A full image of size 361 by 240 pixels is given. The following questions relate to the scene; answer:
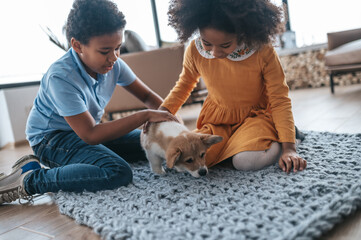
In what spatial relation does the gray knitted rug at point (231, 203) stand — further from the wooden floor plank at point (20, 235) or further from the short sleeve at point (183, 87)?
the short sleeve at point (183, 87)

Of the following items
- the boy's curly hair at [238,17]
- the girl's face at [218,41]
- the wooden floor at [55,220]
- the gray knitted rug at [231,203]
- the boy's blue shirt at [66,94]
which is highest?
the boy's curly hair at [238,17]

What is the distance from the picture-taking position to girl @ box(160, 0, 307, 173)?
1.22m

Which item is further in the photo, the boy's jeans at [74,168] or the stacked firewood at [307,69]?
the stacked firewood at [307,69]

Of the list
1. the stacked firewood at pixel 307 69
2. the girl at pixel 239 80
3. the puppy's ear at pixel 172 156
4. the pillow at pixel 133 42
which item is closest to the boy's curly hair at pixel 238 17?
the girl at pixel 239 80

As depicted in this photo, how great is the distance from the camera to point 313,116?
2.48m

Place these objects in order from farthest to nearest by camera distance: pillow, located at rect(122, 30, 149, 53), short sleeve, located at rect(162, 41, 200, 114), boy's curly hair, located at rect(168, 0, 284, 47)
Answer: pillow, located at rect(122, 30, 149, 53), short sleeve, located at rect(162, 41, 200, 114), boy's curly hair, located at rect(168, 0, 284, 47)

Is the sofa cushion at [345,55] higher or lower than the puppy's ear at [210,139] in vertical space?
higher

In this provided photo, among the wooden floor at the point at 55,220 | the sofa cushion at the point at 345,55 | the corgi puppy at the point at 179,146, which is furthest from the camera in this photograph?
the sofa cushion at the point at 345,55

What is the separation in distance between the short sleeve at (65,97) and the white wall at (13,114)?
247 cm

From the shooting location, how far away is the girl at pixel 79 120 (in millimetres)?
1319

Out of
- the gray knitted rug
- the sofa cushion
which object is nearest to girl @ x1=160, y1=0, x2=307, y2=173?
the gray knitted rug

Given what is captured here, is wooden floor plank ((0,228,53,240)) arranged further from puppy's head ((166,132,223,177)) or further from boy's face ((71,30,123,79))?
boy's face ((71,30,123,79))

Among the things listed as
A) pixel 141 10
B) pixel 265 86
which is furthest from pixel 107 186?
pixel 141 10

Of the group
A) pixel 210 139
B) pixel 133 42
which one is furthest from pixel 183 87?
pixel 133 42
